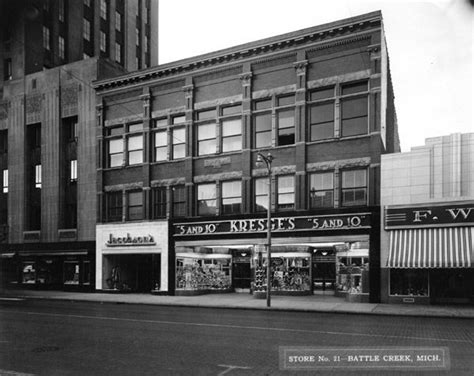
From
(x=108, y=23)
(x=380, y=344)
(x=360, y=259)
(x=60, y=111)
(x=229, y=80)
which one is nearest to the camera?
(x=380, y=344)

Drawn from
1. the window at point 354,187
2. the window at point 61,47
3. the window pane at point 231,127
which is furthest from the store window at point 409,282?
the window at point 61,47

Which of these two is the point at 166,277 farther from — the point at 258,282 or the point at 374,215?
the point at 374,215

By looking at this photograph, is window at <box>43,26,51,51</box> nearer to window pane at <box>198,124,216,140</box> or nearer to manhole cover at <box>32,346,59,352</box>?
window pane at <box>198,124,216,140</box>

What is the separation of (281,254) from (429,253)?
331 inches

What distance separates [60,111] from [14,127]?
16.0ft

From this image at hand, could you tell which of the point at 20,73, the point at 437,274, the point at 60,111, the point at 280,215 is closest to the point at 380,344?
the point at 437,274

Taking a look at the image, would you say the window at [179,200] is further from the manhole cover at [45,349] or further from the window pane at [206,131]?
the manhole cover at [45,349]

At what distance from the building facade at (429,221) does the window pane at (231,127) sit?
8.86 metres

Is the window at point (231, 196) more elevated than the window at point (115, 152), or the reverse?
the window at point (115, 152)

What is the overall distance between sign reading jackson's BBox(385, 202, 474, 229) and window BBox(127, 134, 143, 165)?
16512mm

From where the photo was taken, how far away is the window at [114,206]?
3203 centimetres

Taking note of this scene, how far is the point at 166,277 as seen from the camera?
96.5 feet

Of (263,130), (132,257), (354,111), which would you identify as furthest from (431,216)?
(132,257)

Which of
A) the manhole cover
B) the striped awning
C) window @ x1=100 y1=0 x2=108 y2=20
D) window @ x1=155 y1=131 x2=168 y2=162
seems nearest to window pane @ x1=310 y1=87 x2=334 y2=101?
the striped awning
